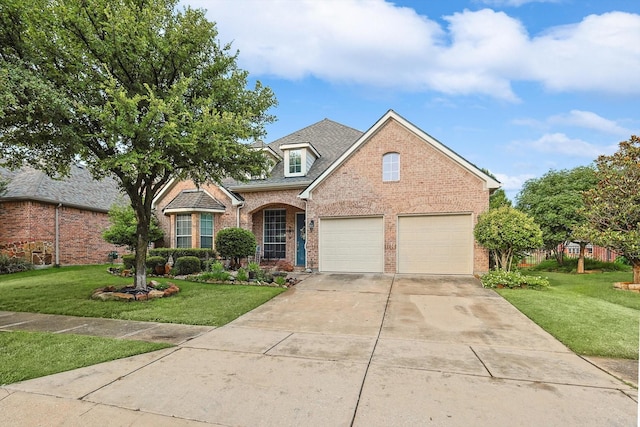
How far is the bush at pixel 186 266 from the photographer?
1273 cm

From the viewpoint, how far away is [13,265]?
1430cm

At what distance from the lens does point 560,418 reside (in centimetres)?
300

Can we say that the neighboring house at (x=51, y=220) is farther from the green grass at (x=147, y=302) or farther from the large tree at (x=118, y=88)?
the large tree at (x=118, y=88)

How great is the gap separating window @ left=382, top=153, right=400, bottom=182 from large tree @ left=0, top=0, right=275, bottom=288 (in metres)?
6.11

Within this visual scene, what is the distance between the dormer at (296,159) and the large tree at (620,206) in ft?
35.2

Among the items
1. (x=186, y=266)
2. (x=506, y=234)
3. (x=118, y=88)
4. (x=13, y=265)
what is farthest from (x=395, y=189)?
(x=13, y=265)

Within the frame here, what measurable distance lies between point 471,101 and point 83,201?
778 inches

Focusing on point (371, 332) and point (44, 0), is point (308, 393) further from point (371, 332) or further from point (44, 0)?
point (44, 0)

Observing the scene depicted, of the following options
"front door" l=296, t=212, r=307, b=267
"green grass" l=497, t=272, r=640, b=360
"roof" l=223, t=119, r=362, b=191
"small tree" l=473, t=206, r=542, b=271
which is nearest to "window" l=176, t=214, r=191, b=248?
"roof" l=223, t=119, r=362, b=191

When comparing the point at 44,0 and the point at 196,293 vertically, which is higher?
the point at 44,0

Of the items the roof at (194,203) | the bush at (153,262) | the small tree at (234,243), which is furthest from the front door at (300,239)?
the bush at (153,262)

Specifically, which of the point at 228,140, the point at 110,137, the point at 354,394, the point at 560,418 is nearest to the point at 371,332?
the point at 354,394

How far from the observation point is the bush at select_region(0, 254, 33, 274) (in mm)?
14023

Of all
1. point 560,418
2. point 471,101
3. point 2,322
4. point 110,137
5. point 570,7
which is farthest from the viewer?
point 471,101
